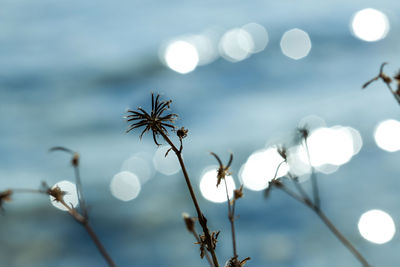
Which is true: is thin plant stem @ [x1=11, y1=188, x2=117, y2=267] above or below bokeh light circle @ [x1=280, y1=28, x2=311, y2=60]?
below

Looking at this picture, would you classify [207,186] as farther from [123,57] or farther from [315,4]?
[315,4]

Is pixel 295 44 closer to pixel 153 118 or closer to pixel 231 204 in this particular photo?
pixel 231 204

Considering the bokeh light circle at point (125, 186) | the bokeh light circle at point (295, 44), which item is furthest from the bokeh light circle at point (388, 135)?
the bokeh light circle at point (295, 44)

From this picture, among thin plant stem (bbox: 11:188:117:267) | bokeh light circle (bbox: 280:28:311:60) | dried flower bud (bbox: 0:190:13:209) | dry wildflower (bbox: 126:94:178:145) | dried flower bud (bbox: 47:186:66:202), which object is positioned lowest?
thin plant stem (bbox: 11:188:117:267)

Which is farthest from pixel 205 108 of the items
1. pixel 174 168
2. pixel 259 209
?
pixel 259 209

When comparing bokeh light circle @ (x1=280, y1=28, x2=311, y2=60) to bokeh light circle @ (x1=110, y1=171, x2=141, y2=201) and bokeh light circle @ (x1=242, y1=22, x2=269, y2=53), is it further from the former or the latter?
bokeh light circle @ (x1=110, y1=171, x2=141, y2=201)

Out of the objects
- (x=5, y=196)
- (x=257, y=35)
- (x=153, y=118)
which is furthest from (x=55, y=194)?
(x=257, y=35)

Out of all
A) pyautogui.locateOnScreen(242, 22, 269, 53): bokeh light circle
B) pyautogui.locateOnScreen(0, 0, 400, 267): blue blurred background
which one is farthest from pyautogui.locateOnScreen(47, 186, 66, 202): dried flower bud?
pyautogui.locateOnScreen(242, 22, 269, 53): bokeh light circle
